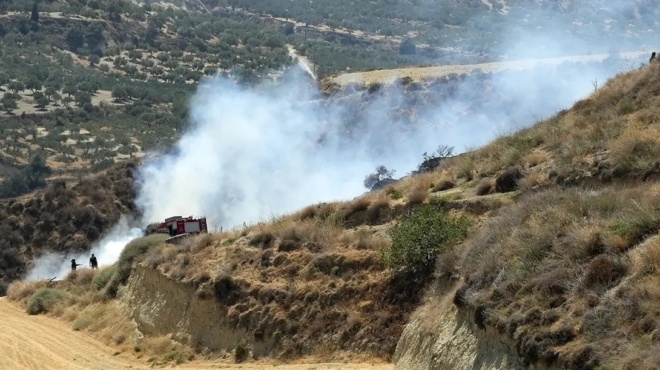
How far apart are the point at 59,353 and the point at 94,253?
26271mm

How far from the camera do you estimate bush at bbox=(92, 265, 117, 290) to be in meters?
34.8

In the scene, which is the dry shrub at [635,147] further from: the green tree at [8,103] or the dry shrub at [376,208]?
the green tree at [8,103]

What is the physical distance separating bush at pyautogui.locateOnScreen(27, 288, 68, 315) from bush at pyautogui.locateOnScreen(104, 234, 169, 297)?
9.57ft

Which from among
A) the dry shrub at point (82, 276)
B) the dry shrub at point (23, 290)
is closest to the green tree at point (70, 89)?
the dry shrub at point (23, 290)

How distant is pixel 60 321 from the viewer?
33562mm

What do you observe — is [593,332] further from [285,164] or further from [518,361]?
[285,164]

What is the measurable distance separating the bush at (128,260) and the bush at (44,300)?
292cm

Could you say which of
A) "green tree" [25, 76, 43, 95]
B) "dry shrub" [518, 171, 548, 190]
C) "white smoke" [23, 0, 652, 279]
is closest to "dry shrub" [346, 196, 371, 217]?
"dry shrub" [518, 171, 548, 190]

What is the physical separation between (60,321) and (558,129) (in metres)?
17.1

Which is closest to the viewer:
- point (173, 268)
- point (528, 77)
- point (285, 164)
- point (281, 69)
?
point (173, 268)

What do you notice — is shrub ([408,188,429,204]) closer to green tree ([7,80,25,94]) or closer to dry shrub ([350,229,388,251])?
dry shrub ([350,229,388,251])

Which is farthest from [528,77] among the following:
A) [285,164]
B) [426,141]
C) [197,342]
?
[197,342]

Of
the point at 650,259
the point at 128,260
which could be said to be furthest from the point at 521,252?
the point at 128,260

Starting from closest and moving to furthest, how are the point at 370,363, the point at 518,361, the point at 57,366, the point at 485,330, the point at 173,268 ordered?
the point at 518,361
the point at 485,330
the point at 370,363
the point at 57,366
the point at 173,268
